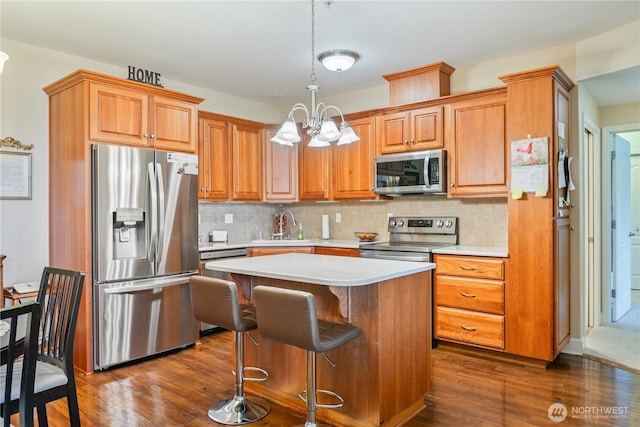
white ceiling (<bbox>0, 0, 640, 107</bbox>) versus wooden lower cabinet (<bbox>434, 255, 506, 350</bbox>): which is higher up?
white ceiling (<bbox>0, 0, 640, 107</bbox>)

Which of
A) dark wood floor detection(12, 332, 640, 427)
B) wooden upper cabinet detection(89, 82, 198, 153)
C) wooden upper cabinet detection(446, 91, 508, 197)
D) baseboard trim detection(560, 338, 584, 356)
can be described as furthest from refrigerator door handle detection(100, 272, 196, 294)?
baseboard trim detection(560, 338, 584, 356)

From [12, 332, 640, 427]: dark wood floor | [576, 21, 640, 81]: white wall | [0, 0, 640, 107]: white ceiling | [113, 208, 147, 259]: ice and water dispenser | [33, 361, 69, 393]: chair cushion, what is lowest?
[12, 332, 640, 427]: dark wood floor

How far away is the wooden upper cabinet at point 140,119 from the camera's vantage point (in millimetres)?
3279

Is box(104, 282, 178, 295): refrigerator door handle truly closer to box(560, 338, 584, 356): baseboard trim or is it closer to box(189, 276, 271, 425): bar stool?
box(189, 276, 271, 425): bar stool

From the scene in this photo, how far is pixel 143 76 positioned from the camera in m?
4.10

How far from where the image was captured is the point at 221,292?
2322 mm

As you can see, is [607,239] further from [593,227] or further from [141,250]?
[141,250]

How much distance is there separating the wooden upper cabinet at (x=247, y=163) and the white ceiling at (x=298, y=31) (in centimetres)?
78

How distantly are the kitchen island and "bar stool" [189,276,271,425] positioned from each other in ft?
0.58

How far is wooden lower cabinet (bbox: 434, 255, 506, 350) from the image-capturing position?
3.46 metres

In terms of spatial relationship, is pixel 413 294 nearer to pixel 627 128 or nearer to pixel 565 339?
pixel 565 339

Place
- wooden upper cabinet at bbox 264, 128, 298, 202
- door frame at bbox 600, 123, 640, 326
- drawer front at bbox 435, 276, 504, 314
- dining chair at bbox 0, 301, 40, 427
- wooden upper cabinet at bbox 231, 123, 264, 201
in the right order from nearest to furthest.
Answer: dining chair at bbox 0, 301, 40, 427, drawer front at bbox 435, 276, 504, 314, door frame at bbox 600, 123, 640, 326, wooden upper cabinet at bbox 231, 123, 264, 201, wooden upper cabinet at bbox 264, 128, 298, 202

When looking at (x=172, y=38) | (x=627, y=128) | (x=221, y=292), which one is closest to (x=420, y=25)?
(x=172, y=38)

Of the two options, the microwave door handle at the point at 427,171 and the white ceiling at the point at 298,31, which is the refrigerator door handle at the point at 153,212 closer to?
the white ceiling at the point at 298,31
